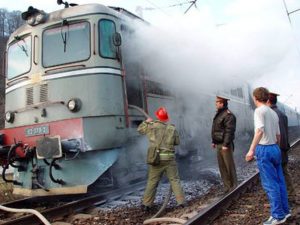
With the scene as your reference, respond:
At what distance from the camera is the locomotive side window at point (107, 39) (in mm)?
7363

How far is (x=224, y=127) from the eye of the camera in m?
7.14

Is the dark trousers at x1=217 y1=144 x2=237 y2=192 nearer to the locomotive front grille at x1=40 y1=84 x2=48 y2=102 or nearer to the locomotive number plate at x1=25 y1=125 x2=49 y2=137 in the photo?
the locomotive number plate at x1=25 y1=125 x2=49 y2=137

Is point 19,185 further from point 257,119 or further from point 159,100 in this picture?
point 257,119

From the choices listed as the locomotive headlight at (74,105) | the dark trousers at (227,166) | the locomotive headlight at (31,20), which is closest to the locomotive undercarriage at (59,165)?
the locomotive headlight at (74,105)

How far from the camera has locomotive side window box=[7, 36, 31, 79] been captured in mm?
7969

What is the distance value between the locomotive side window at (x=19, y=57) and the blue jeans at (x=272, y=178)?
489cm

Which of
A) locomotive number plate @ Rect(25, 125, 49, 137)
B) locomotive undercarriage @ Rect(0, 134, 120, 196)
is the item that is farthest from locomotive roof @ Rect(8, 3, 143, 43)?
locomotive undercarriage @ Rect(0, 134, 120, 196)

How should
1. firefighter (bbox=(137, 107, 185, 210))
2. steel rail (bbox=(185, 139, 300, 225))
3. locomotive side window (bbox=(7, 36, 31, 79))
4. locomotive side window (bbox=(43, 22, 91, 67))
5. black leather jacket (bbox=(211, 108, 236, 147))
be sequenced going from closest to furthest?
steel rail (bbox=(185, 139, 300, 225))
firefighter (bbox=(137, 107, 185, 210))
black leather jacket (bbox=(211, 108, 236, 147))
locomotive side window (bbox=(43, 22, 91, 67))
locomotive side window (bbox=(7, 36, 31, 79))

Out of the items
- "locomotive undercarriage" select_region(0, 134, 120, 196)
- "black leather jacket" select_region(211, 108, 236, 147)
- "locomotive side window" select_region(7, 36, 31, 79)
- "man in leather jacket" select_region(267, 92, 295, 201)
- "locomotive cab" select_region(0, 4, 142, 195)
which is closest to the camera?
"man in leather jacket" select_region(267, 92, 295, 201)

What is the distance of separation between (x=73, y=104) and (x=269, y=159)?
361 centimetres

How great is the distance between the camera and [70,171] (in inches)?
282

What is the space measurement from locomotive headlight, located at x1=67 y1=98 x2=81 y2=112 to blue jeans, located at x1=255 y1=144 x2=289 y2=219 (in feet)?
11.1

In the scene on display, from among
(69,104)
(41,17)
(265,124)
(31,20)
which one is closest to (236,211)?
(265,124)

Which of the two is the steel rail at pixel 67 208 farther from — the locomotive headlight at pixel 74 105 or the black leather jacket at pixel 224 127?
the black leather jacket at pixel 224 127
